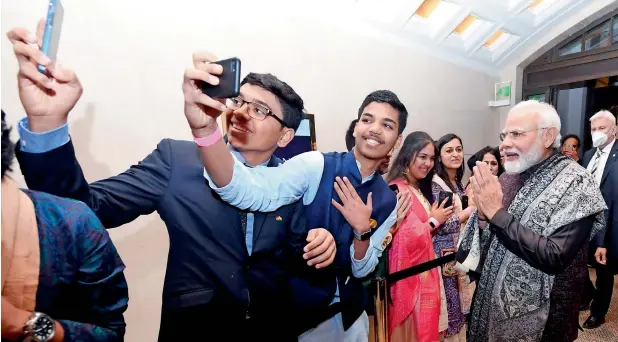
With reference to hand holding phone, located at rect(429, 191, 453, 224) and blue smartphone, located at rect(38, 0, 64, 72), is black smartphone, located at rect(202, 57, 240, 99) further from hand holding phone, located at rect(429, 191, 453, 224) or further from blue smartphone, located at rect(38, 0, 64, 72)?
hand holding phone, located at rect(429, 191, 453, 224)

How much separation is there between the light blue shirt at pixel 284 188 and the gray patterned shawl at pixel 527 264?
0.63 metres

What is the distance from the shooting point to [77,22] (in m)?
1.80

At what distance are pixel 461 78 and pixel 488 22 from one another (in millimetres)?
629

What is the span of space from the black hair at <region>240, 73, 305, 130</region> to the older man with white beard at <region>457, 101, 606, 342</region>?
0.98 m

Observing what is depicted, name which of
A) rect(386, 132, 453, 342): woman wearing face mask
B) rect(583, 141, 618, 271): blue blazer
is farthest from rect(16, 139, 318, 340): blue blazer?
rect(583, 141, 618, 271): blue blazer

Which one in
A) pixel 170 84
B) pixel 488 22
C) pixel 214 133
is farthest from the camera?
pixel 488 22

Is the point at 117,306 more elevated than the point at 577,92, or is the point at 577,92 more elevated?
the point at 577,92

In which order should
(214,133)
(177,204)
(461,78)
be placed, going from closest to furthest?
(214,133), (177,204), (461,78)

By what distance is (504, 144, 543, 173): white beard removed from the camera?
1.80 meters

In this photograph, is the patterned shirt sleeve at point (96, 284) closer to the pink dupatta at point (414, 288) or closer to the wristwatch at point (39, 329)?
Result: the wristwatch at point (39, 329)

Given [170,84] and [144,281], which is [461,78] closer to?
[170,84]

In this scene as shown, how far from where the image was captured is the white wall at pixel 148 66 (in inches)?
71.3

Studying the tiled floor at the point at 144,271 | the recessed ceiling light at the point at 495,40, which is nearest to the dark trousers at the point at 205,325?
the tiled floor at the point at 144,271

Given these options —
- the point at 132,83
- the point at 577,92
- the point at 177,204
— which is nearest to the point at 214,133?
the point at 177,204
